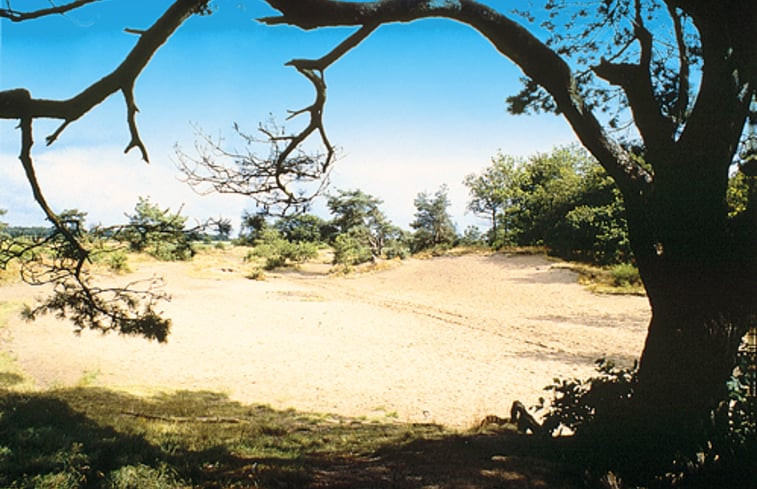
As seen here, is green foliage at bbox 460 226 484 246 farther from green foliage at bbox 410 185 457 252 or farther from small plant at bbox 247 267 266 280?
small plant at bbox 247 267 266 280

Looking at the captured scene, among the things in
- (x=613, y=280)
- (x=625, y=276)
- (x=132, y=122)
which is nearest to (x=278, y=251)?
(x=613, y=280)

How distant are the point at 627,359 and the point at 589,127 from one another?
6739 millimetres

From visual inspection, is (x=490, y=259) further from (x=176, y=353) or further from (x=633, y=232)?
(x=633, y=232)

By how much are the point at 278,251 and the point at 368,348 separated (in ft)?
78.3

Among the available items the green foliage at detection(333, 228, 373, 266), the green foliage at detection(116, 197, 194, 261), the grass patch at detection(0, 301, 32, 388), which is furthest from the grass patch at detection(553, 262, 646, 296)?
the grass patch at detection(0, 301, 32, 388)

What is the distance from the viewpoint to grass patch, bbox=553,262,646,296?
16828mm

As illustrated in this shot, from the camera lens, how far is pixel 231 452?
14.8ft

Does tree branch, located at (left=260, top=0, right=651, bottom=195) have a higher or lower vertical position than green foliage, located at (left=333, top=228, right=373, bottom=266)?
higher

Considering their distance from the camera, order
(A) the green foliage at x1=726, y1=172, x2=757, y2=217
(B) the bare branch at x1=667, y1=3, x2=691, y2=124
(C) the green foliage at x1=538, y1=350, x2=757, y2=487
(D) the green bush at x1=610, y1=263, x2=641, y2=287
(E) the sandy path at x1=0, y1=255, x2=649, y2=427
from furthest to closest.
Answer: (D) the green bush at x1=610, y1=263, x2=641, y2=287 < (A) the green foliage at x1=726, y1=172, x2=757, y2=217 < (E) the sandy path at x1=0, y1=255, x2=649, y2=427 < (B) the bare branch at x1=667, y1=3, x2=691, y2=124 < (C) the green foliage at x1=538, y1=350, x2=757, y2=487

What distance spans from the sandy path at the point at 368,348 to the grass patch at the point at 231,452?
1517 millimetres

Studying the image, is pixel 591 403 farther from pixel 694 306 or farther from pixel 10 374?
pixel 10 374

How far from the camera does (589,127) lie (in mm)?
3980

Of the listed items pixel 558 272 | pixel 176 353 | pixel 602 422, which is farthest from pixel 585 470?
pixel 558 272

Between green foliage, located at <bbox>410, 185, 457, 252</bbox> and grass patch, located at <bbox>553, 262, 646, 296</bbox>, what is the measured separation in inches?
756
